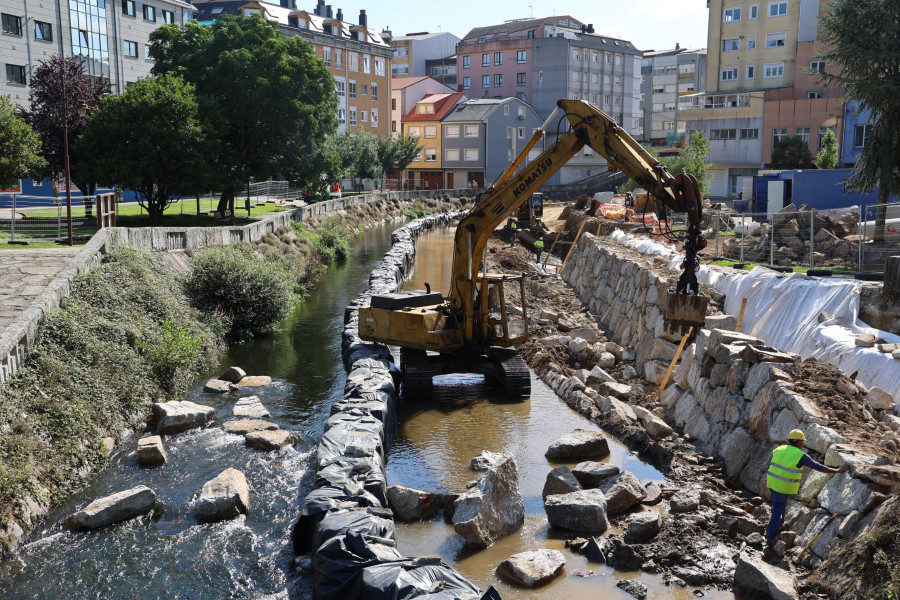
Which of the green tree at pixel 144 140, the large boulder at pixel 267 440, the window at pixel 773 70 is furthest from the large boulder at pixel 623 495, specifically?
the window at pixel 773 70

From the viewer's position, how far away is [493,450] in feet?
45.8

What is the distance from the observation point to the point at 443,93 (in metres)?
87.8

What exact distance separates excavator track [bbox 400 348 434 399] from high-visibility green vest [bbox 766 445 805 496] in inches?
322

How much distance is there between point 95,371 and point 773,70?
5481 centimetres

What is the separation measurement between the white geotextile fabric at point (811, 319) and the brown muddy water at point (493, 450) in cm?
357

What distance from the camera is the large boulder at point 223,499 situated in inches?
432

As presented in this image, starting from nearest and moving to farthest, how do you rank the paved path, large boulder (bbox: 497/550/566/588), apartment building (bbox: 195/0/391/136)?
large boulder (bbox: 497/550/566/588) → the paved path → apartment building (bbox: 195/0/391/136)

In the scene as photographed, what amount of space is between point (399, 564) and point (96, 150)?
2603 cm

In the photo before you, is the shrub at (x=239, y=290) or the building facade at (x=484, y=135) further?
the building facade at (x=484, y=135)

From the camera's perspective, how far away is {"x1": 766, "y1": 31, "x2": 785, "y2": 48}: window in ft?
185

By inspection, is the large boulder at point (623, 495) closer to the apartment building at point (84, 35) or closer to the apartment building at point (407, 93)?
the apartment building at point (84, 35)

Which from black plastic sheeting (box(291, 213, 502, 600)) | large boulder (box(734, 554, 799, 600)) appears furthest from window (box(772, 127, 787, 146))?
large boulder (box(734, 554, 799, 600))

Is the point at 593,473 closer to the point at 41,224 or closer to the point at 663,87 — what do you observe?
the point at 41,224

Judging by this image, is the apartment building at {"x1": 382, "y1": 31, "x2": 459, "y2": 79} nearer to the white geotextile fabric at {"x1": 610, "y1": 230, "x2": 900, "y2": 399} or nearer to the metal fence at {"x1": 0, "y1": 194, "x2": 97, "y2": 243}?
the metal fence at {"x1": 0, "y1": 194, "x2": 97, "y2": 243}
